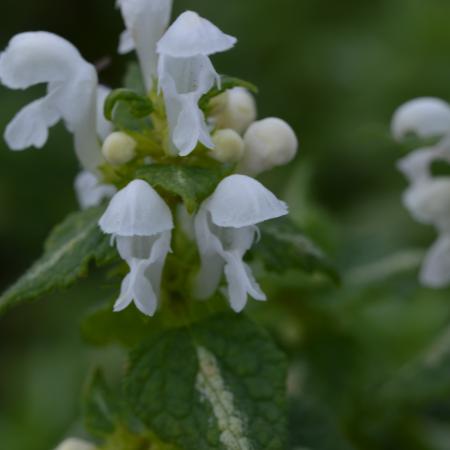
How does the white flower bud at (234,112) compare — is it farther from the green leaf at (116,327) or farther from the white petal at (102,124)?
the green leaf at (116,327)

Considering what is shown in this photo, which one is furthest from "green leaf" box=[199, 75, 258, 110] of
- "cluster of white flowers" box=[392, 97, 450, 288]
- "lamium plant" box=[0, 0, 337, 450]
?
"cluster of white flowers" box=[392, 97, 450, 288]

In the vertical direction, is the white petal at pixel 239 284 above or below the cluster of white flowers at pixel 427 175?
above

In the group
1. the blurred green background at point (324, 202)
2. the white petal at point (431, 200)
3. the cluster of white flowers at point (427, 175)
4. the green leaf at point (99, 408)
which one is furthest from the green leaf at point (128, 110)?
the white petal at point (431, 200)

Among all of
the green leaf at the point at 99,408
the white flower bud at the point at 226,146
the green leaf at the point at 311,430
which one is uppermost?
the white flower bud at the point at 226,146

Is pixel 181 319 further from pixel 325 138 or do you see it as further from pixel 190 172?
A: pixel 325 138

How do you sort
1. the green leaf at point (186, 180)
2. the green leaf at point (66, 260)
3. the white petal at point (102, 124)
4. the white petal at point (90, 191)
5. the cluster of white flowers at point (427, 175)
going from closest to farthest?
the green leaf at point (186, 180), the green leaf at point (66, 260), the white petal at point (102, 124), the white petal at point (90, 191), the cluster of white flowers at point (427, 175)

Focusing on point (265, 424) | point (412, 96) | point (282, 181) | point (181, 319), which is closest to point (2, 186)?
point (282, 181)
